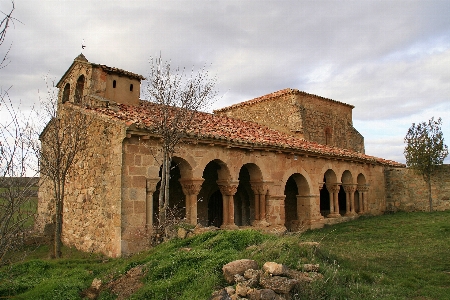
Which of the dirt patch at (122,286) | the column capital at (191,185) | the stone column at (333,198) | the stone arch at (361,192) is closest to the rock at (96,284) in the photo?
the dirt patch at (122,286)

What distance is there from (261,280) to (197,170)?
18.7 feet

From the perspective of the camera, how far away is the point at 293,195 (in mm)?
16625

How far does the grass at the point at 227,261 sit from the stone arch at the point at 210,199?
5687 millimetres

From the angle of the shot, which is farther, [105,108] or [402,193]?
[402,193]

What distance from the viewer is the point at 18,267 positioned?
288 inches

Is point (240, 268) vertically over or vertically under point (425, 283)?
over

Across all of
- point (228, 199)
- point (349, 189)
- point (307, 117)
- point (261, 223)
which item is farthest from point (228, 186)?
point (307, 117)

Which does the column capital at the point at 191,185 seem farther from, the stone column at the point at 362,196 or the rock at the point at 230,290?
the stone column at the point at 362,196

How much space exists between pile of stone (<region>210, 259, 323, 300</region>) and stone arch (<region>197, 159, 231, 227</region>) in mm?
8112

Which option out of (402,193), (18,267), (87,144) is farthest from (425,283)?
(402,193)

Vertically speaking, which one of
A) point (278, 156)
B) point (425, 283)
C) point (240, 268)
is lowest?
point (425, 283)

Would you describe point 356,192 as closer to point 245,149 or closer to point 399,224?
point 399,224

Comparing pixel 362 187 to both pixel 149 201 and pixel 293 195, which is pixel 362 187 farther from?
pixel 149 201

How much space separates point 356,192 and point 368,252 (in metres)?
10.6
